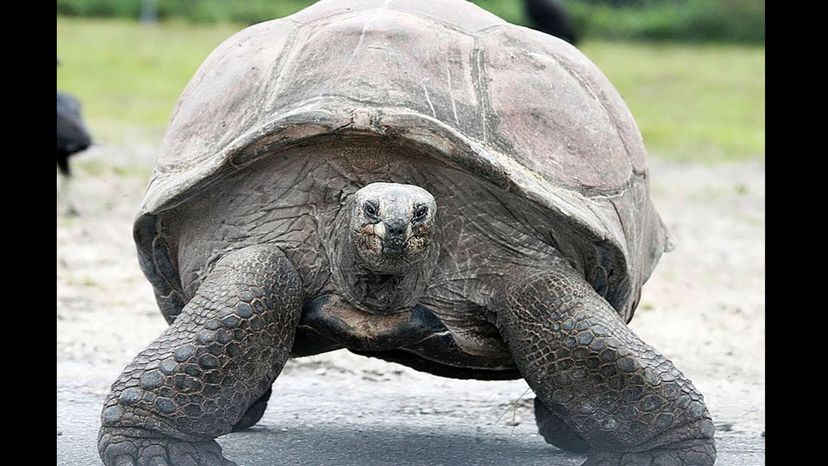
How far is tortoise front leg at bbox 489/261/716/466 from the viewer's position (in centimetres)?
319

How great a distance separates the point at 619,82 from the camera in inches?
681

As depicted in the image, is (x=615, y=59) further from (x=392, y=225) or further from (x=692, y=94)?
(x=392, y=225)

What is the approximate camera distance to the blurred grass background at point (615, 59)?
13.7m

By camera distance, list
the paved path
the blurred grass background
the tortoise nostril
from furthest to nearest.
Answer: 1. the blurred grass background
2. the paved path
3. the tortoise nostril

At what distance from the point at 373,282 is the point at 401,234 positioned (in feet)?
0.91

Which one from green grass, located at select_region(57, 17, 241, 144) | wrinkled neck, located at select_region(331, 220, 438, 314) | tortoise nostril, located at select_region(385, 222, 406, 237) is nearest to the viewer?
tortoise nostril, located at select_region(385, 222, 406, 237)

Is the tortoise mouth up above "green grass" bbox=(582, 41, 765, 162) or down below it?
above

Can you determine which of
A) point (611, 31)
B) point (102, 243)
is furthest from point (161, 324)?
point (611, 31)

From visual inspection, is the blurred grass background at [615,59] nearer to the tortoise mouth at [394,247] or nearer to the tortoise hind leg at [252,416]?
the tortoise hind leg at [252,416]

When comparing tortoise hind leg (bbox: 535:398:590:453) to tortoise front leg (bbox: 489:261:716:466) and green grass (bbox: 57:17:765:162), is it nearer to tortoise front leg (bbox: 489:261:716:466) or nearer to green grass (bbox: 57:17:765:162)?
tortoise front leg (bbox: 489:261:716:466)

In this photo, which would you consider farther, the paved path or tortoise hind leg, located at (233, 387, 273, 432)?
tortoise hind leg, located at (233, 387, 273, 432)

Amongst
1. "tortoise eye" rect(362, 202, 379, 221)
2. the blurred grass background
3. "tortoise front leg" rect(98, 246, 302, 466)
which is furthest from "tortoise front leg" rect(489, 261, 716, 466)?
the blurred grass background

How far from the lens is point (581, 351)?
3188 millimetres
